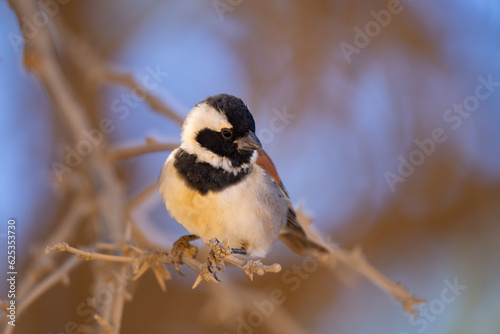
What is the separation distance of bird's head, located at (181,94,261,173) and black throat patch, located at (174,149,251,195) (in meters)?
0.03

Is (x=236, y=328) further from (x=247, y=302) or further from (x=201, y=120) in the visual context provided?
(x=201, y=120)

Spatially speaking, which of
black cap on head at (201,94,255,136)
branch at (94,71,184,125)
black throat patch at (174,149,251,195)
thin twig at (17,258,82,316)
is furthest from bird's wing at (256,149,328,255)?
thin twig at (17,258,82,316)

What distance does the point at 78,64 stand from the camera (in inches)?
155

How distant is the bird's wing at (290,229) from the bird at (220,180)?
6.5 inches

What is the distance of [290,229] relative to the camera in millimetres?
3391

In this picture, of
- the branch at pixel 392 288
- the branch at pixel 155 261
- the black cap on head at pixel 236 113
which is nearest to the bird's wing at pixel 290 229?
the black cap on head at pixel 236 113

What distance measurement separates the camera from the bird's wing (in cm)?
316

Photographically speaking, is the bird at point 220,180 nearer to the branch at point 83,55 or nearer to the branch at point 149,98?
the branch at point 149,98

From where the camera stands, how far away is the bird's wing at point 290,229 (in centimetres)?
316

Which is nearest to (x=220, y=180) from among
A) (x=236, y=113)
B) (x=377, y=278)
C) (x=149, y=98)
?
(x=236, y=113)

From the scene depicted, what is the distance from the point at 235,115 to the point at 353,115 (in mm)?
2219

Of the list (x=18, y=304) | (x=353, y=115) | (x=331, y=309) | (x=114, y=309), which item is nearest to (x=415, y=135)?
(x=353, y=115)

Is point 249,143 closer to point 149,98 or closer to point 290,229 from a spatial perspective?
point 149,98

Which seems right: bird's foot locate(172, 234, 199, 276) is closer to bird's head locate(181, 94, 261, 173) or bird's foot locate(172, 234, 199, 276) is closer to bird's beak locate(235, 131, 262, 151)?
bird's head locate(181, 94, 261, 173)
